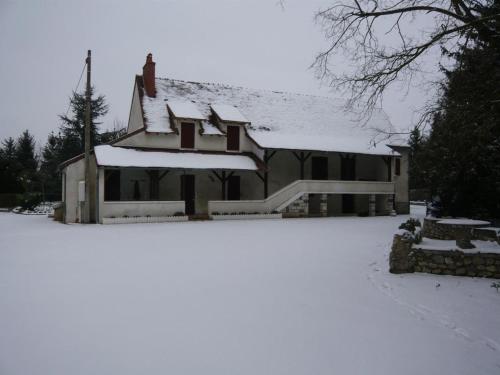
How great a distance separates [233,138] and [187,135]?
9.25 feet

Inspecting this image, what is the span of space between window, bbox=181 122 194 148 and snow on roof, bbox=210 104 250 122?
191 cm

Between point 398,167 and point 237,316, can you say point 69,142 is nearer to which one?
point 398,167

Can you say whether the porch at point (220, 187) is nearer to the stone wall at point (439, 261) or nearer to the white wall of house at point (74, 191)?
the white wall of house at point (74, 191)

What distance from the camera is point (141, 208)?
17.4 m

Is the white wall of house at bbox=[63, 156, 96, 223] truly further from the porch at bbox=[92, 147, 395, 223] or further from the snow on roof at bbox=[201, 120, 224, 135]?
the snow on roof at bbox=[201, 120, 224, 135]

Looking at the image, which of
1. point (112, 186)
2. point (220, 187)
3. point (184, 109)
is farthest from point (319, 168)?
point (112, 186)

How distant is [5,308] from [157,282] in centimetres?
218

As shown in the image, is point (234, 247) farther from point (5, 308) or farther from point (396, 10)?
point (396, 10)

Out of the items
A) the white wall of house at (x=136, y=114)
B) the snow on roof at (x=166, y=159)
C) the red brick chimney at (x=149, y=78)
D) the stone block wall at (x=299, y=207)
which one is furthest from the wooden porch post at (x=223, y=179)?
the red brick chimney at (x=149, y=78)

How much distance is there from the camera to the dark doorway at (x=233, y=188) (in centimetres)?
2180

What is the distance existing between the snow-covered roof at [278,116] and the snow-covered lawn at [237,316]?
13507 mm

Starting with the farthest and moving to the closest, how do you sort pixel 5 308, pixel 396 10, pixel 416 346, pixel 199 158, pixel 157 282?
pixel 199 158 < pixel 396 10 < pixel 157 282 < pixel 5 308 < pixel 416 346

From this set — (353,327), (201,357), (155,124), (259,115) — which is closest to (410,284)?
(353,327)

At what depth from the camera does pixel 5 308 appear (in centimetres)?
487
